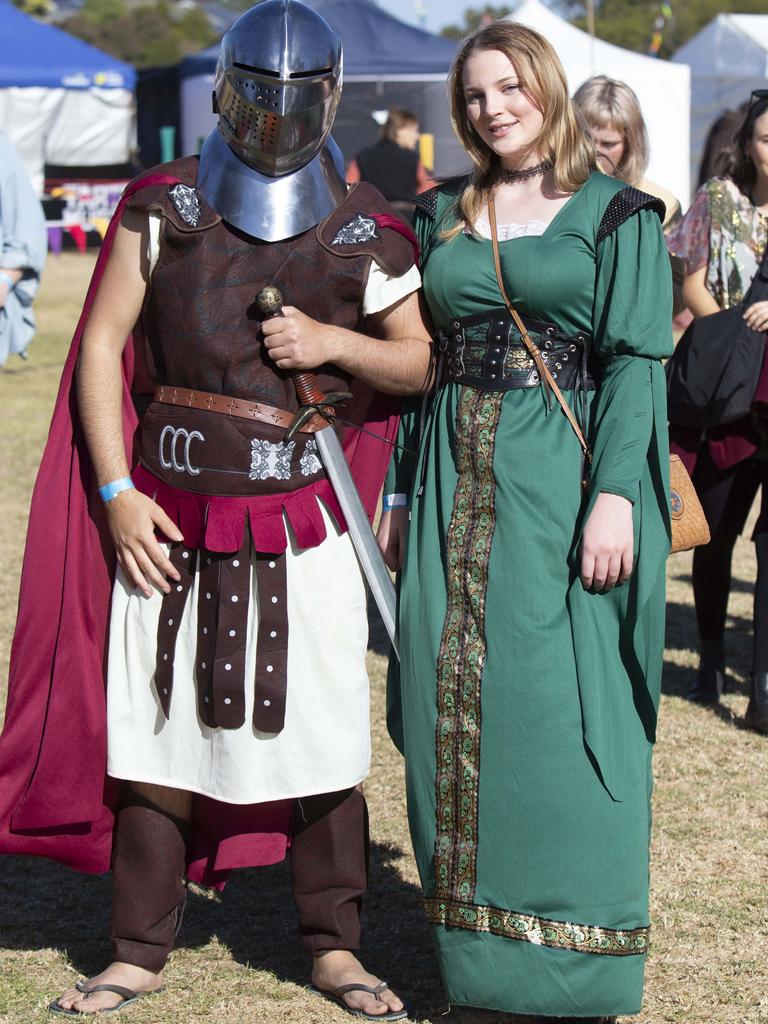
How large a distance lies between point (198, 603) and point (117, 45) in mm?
54099

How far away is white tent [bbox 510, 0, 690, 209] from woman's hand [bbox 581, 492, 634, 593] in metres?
11.9

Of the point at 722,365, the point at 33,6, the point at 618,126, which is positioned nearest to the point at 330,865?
the point at 722,365

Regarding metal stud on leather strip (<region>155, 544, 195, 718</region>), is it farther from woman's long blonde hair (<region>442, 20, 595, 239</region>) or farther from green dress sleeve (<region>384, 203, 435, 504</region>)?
woman's long blonde hair (<region>442, 20, 595, 239</region>)

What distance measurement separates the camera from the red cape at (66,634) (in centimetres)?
265

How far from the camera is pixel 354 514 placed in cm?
250

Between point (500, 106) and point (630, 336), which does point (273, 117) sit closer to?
point (500, 106)

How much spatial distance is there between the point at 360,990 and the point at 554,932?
0.44m

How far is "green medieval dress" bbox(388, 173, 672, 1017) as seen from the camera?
2.36 meters

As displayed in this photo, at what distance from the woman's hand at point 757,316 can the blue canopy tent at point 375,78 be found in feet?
36.5

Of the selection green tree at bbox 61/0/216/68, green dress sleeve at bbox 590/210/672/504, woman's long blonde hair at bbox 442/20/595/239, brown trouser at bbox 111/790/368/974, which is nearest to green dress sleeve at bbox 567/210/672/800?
green dress sleeve at bbox 590/210/672/504

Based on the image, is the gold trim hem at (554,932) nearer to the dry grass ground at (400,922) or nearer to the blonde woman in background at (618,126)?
the dry grass ground at (400,922)

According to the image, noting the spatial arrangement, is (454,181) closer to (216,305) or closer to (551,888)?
(216,305)

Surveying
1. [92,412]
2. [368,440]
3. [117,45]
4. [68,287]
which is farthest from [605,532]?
[117,45]

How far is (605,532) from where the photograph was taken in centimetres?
230
